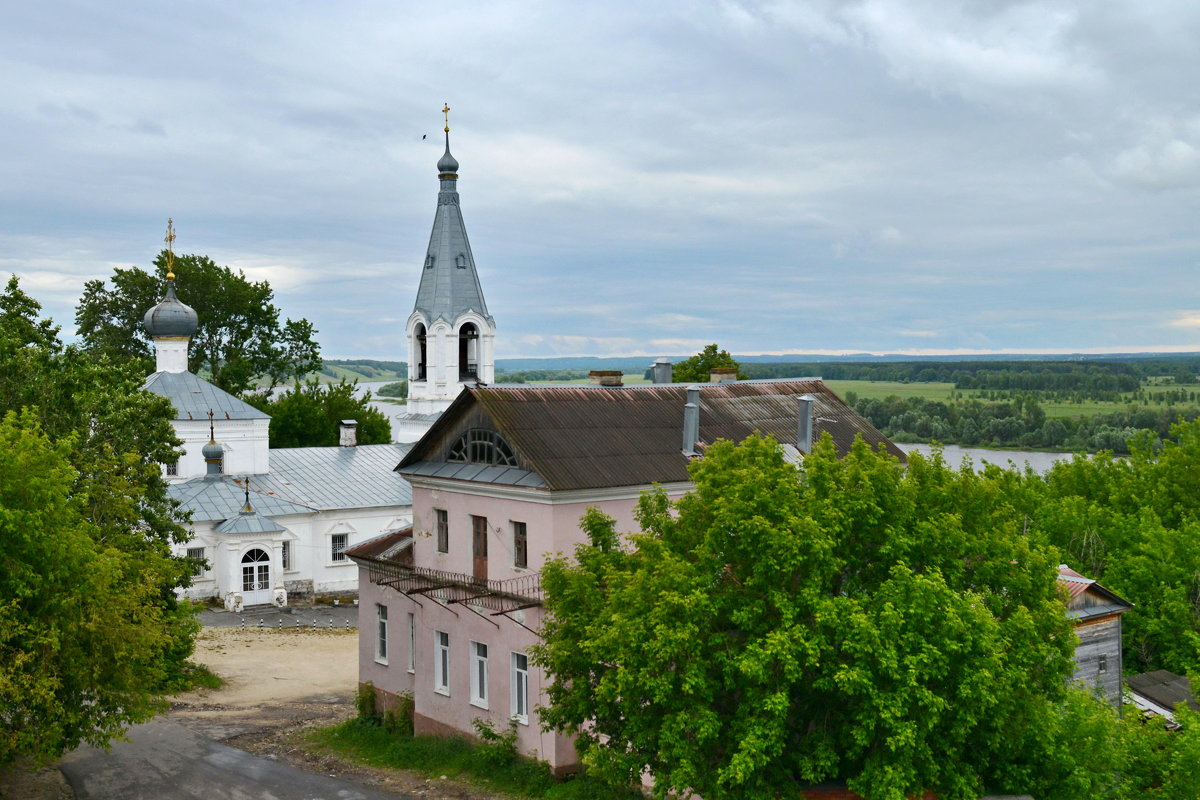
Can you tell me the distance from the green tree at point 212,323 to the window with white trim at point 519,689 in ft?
169

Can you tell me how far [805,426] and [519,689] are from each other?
10119mm

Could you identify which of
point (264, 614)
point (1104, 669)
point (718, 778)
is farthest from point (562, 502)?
point (264, 614)

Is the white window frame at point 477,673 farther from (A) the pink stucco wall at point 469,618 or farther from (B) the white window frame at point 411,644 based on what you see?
(B) the white window frame at point 411,644

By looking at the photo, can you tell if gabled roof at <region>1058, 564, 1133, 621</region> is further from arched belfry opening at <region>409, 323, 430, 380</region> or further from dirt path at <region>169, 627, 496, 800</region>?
arched belfry opening at <region>409, 323, 430, 380</region>

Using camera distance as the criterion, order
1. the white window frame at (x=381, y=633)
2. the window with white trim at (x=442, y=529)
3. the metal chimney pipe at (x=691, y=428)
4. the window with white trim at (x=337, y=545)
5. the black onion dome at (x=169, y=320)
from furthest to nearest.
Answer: the black onion dome at (x=169, y=320) < the window with white trim at (x=337, y=545) < the white window frame at (x=381, y=633) < the metal chimney pipe at (x=691, y=428) < the window with white trim at (x=442, y=529)

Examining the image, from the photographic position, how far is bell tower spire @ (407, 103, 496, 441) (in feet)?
193

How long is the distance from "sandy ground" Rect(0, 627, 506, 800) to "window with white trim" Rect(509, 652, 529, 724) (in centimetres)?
169

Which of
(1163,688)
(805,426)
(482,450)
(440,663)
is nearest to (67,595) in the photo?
(440,663)

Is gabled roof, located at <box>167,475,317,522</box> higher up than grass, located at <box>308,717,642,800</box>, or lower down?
higher up

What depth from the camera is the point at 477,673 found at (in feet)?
82.6

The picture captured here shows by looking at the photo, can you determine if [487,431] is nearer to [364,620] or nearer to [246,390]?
[364,620]

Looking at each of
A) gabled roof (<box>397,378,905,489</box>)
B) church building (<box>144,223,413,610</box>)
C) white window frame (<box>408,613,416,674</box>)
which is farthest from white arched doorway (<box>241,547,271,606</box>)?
gabled roof (<box>397,378,905,489</box>)

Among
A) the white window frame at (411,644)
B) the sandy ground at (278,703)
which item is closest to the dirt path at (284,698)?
the sandy ground at (278,703)

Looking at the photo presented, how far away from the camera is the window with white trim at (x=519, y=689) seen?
77.9 feet
